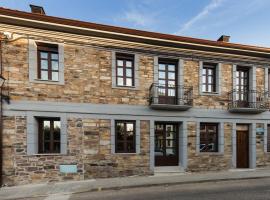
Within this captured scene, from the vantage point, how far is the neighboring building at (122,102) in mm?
9383

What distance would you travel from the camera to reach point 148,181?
9.52 meters

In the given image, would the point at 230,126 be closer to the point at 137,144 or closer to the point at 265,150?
the point at 265,150

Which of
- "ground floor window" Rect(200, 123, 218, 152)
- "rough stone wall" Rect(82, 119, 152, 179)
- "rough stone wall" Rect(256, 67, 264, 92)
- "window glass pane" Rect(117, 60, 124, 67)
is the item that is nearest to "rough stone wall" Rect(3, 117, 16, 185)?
"rough stone wall" Rect(82, 119, 152, 179)

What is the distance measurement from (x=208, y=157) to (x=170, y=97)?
359 centimetres

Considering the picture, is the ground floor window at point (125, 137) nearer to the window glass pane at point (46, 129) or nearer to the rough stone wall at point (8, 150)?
the window glass pane at point (46, 129)

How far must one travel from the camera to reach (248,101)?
41.1ft

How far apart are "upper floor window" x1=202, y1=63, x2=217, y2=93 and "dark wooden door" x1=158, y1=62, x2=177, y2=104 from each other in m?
1.63

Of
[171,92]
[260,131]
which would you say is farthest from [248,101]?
[171,92]

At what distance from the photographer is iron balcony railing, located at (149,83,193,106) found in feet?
36.7

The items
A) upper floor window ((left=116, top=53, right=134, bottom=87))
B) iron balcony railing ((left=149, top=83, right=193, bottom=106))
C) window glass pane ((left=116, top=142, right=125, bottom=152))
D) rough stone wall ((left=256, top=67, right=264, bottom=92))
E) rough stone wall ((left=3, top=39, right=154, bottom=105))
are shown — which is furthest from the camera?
rough stone wall ((left=256, top=67, right=264, bottom=92))

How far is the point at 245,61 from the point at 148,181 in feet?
26.5

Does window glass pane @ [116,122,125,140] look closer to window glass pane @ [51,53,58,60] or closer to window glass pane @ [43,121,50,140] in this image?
window glass pane @ [43,121,50,140]

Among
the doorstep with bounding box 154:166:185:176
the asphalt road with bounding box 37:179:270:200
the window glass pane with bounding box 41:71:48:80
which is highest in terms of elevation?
the window glass pane with bounding box 41:71:48:80

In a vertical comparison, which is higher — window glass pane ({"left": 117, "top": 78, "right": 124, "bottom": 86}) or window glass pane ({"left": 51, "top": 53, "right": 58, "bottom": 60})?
window glass pane ({"left": 51, "top": 53, "right": 58, "bottom": 60})
